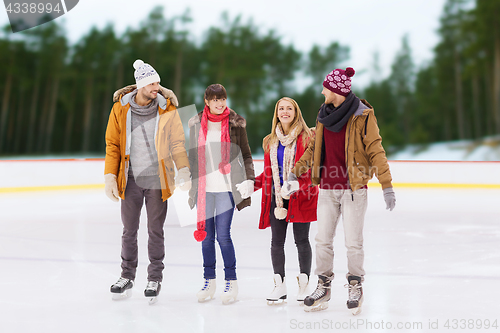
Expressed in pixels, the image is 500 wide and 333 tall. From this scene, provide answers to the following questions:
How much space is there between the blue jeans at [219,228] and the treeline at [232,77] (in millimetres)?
11771

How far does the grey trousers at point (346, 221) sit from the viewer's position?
246 cm

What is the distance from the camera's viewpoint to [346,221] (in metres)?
2.48

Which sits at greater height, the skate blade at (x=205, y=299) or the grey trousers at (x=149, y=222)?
the grey trousers at (x=149, y=222)

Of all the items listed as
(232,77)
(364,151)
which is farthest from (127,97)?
(232,77)

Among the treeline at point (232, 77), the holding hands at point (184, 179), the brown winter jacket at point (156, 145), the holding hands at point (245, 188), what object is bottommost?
the holding hands at point (245, 188)

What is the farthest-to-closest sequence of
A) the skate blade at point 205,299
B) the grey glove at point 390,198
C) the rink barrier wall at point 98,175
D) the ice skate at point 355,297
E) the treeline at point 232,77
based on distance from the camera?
the treeline at point 232,77
the rink barrier wall at point 98,175
the skate blade at point 205,299
the ice skate at point 355,297
the grey glove at point 390,198

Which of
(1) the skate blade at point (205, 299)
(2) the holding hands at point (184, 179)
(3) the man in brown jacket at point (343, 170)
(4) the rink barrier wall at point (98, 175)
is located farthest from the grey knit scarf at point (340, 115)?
(4) the rink barrier wall at point (98, 175)

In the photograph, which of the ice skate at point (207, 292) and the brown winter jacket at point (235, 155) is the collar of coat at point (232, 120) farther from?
the ice skate at point (207, 292)

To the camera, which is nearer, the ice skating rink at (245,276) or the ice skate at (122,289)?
the ice skating rink at (245,276)

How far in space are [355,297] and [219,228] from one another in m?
0.79

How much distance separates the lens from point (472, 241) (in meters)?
4.30

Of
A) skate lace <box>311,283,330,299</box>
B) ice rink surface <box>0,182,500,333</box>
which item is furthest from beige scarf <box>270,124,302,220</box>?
ice rink surface <box>0,182,500,333</box>

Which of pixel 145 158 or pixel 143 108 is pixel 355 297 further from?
pixel 143 108

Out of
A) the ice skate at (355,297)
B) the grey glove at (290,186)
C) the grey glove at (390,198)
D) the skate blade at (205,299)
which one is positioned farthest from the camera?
the skate blade at (205,299)
